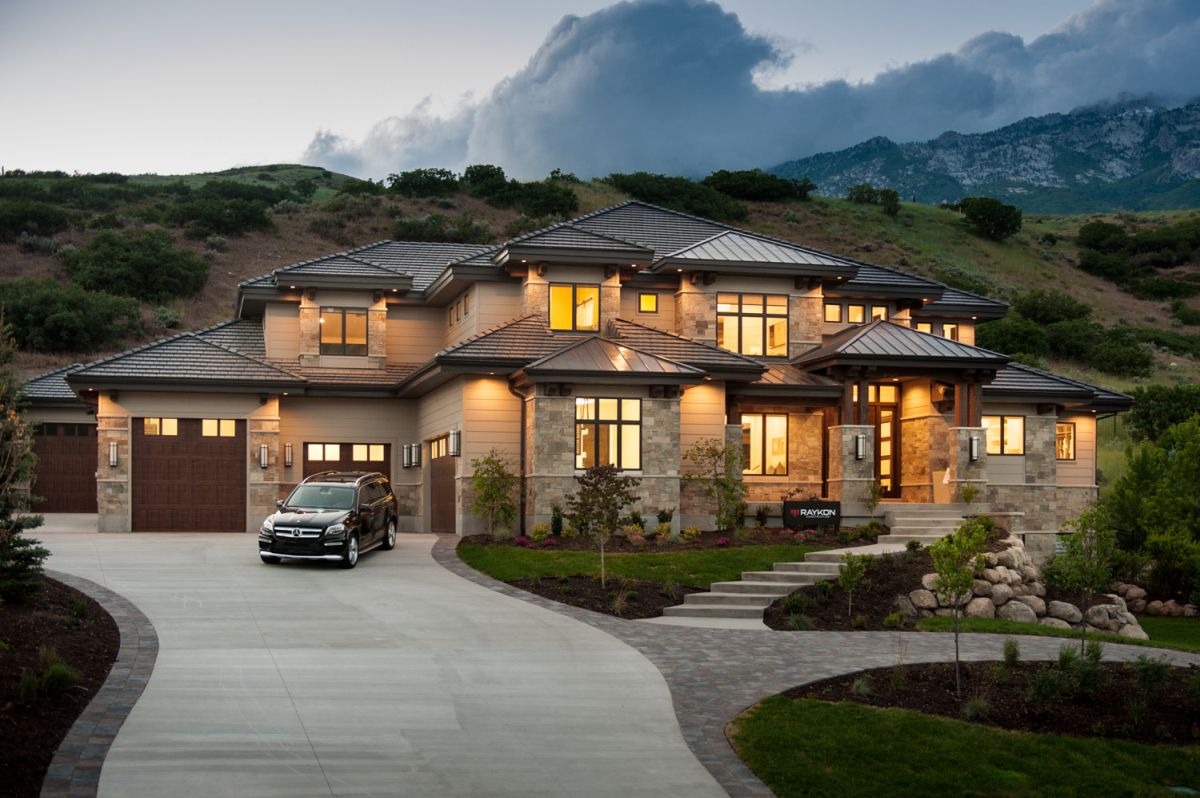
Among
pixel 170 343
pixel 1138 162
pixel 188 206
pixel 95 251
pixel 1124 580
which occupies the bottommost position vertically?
pixel 1124 580

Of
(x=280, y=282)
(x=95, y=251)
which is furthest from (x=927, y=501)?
(x=95, y=251)

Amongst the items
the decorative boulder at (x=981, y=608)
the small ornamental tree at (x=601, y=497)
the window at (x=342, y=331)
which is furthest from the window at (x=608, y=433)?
the window at (x=342, y=331)

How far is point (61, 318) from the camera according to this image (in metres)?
51.1

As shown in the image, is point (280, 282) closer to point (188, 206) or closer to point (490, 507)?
point (490, 507)

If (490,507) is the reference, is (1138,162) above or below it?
above

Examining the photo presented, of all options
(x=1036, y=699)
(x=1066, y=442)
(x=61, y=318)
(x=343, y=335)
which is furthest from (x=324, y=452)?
(x=61, y=318)

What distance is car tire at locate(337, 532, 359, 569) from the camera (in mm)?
22219

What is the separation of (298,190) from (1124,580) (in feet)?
239

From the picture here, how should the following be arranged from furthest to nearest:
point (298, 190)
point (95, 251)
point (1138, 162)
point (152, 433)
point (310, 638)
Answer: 1. point (1138, 162)
2. point (298, 190)
3. point (95, 251)
4. point (152, 433)
5. point (310, 638)

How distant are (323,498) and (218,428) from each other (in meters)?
8.32

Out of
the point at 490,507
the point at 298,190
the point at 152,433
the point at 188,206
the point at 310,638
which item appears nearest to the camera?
the point at 310,638

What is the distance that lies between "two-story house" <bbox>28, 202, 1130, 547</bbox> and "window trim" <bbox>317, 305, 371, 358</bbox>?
6 centimetres

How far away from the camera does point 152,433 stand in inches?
1171

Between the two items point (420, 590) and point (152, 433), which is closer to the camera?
point (420, 590)
